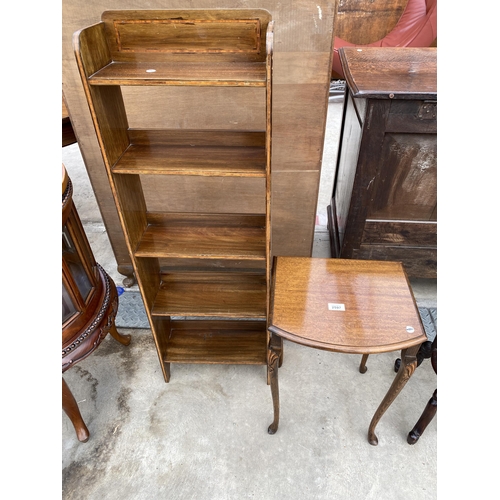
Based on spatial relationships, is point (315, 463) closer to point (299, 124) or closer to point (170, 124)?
point (299, 124)

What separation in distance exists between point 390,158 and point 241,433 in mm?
1439

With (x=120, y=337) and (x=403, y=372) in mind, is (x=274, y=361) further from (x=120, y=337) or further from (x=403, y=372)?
(x=120, y=337)

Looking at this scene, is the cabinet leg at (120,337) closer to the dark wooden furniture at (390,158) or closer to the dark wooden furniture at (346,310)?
the dark wooden furniture at (346,310)

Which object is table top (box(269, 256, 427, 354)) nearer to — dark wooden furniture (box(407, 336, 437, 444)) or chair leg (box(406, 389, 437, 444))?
dark wooden furniture (box(407, 336, 437, 444))

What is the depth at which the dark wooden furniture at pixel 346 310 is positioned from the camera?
125 cm

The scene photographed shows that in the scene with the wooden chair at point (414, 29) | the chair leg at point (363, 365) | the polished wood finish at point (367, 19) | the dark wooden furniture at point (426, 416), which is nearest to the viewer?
the dark wooden furniture at point (426, 416)

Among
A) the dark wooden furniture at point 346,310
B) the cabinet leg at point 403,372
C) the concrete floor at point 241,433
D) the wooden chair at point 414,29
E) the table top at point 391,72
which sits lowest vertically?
the concrete floor at point 241,433

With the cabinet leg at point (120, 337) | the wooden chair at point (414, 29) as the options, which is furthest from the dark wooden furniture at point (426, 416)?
the wooden chair at point (414, 29)

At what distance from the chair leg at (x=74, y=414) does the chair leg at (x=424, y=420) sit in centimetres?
142

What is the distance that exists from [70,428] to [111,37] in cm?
164

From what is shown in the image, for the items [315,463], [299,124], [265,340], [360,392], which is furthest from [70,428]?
[299,124]

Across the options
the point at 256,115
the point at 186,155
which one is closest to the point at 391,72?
the point at 256,115

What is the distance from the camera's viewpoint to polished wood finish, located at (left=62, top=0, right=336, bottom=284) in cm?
147

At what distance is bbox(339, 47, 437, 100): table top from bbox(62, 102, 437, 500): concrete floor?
130cm
